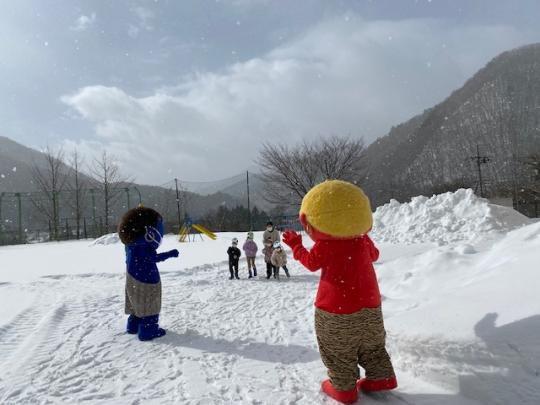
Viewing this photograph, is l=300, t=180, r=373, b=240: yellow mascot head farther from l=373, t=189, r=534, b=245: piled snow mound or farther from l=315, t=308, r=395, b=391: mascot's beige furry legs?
l=373, t=189, r=534, b=245: piled snow mound

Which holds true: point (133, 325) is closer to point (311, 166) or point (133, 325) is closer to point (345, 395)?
point (345, 395)

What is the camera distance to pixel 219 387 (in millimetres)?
3404

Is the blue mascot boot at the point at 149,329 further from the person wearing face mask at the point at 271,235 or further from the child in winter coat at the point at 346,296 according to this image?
the person wearing face mask at the point at 271,235

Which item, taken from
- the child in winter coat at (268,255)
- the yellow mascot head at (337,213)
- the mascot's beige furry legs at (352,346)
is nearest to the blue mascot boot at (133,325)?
the mascot's beige furry legs at (352,346)

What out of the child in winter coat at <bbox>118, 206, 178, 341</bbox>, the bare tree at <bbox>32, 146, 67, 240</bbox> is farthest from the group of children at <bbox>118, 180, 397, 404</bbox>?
the bare tree at <bbox>32, 146, 67, 240</bbox>

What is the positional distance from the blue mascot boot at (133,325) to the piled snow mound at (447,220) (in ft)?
35.4

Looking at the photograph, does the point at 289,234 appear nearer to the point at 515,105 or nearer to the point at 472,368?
the point at 472,368

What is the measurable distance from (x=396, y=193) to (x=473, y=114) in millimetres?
39018

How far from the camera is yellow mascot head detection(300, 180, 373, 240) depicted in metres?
3.01

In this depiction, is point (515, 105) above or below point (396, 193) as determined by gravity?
above

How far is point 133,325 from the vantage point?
525cm

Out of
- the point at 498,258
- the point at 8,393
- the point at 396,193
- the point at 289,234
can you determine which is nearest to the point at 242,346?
the point at 289,234

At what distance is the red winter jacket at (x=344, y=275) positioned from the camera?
2984mm

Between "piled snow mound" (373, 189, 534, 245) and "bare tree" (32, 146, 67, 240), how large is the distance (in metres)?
25.4
